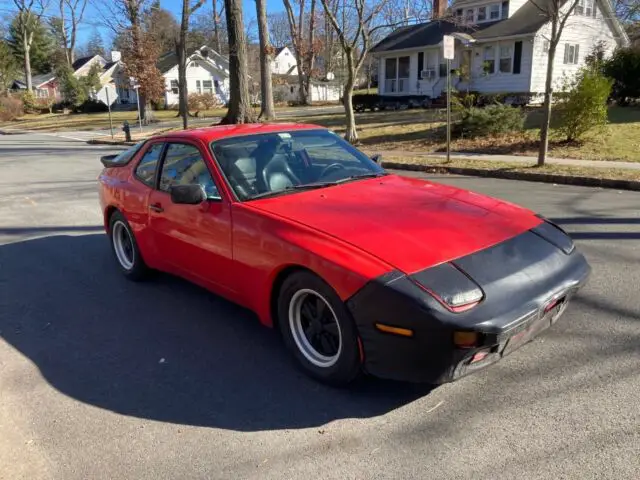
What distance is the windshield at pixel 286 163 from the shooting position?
3869 millimetres

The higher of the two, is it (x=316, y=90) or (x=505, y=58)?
(x=316, y=90)

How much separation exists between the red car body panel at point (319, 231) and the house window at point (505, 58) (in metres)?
26.6

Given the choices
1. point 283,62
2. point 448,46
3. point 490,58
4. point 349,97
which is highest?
point 283,62

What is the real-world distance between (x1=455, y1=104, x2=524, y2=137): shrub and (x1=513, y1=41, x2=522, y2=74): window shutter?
1340 cm

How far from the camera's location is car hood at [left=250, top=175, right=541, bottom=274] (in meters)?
2.91

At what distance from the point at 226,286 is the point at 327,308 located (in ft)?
3.29

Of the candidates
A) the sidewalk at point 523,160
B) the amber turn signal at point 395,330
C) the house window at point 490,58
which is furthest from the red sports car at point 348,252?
the house window at point 490,58

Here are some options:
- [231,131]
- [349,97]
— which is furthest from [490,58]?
[231,131]

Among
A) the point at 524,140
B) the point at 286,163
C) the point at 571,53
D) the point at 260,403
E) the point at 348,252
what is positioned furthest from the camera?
the point at 571,53

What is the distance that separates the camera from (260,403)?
307 cm

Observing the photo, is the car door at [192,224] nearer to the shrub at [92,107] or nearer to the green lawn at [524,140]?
the green lawn at [524,140]

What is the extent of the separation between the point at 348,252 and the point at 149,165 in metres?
2.68

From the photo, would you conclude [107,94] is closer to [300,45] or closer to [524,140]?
[524,140]

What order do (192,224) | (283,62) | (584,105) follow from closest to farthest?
1. (192,224)
2. (584,105)
3. (283,62)
